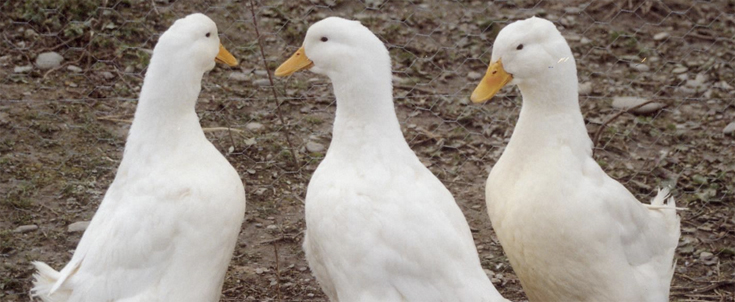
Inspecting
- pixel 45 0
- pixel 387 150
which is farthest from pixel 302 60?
pixel 45 0

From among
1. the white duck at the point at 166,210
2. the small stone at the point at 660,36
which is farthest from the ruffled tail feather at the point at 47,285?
the small stone at the point at 660,36

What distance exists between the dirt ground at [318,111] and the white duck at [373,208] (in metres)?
0.74

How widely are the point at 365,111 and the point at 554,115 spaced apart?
61cm

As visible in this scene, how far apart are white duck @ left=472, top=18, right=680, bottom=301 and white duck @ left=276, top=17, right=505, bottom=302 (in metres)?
0.26

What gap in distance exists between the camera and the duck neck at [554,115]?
3162 mm

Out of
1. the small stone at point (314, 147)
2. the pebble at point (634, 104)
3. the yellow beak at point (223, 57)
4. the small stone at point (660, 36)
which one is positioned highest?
the yellow beak at point (223, 57)

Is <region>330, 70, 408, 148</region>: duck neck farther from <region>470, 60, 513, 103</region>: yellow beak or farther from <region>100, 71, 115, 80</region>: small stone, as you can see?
<region>100, 71, 115, 80</region>: small stone

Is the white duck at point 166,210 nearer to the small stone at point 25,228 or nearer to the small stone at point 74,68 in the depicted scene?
the small stone at point 25,228

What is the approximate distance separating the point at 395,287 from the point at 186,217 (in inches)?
25.9

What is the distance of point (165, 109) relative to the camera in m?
3.10

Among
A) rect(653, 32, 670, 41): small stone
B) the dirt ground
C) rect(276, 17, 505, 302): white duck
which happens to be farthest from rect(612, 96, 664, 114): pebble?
rect(276, 17, 505, 302): white duck

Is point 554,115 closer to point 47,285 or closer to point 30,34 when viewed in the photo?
point 47,285

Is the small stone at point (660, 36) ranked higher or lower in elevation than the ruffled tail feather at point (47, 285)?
lower

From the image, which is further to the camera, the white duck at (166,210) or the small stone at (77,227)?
the small stone at (77,227)
